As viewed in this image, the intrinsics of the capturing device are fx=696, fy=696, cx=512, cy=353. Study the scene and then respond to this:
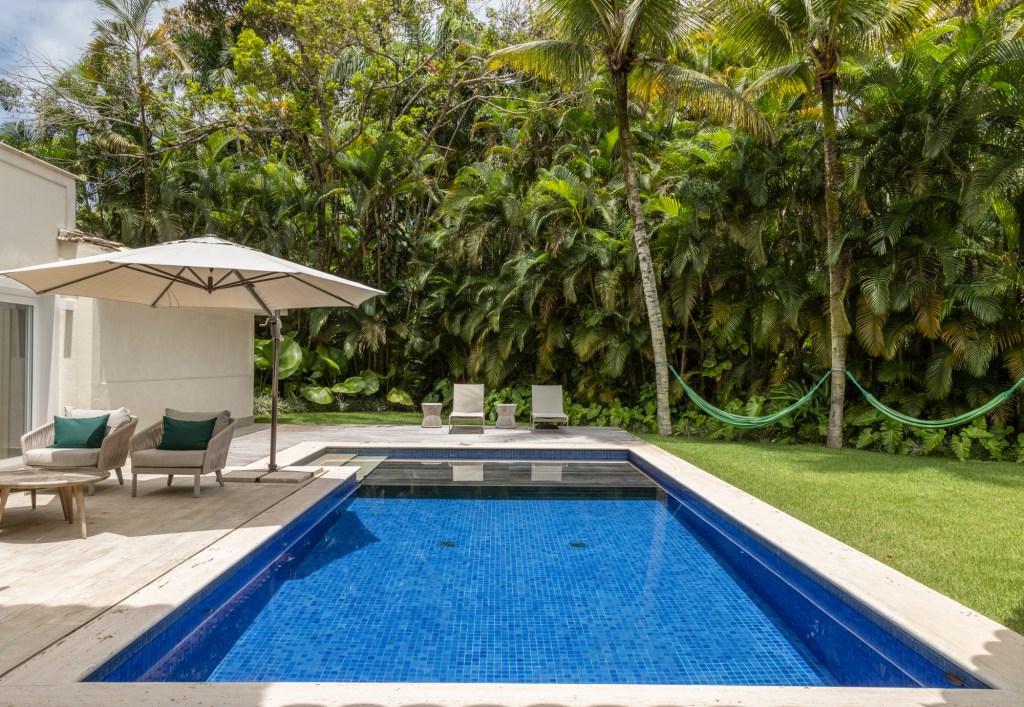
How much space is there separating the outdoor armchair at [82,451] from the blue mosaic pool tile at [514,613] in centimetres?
230

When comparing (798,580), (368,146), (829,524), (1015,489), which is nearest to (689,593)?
(798,580)

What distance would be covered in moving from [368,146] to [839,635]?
1593 centimetres

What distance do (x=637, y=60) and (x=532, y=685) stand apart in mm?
11474

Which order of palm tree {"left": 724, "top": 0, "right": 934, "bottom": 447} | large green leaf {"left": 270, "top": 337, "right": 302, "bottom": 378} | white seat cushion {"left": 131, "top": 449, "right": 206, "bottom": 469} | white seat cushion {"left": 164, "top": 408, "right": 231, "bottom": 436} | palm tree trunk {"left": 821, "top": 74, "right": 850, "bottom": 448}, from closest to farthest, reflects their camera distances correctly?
white seat cushion {"left": 131, "top": 449, "right": 206, "bottom": 469}
white seat cushion {"left": 164, "top": 408, "right": 231, "bottom": 436}
palm tree {"left": 724, "top": 0, "right": 934, "bottom": 447}
palm tree trunk {"left": 821, "top": 74, "right": 850, "bottom": 448}
large green leaf {"left": 270, "top": 337, "right": 302, "bottom": 378}

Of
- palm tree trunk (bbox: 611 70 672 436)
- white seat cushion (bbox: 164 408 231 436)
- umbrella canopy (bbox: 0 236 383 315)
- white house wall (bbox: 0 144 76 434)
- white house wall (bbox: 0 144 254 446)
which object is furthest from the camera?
palm tree trunk (bbox: 611 70 672 436)

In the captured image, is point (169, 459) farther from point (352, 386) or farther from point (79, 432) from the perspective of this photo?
point (352, 386)

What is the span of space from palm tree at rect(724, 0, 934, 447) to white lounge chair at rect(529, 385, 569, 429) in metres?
4.70

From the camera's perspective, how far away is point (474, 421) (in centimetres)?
1469

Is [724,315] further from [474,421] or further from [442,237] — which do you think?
[442,237]

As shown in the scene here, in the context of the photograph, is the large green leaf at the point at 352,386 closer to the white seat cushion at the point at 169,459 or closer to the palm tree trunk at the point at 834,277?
the white seat cushion at the point at 169,459

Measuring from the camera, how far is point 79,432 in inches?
271

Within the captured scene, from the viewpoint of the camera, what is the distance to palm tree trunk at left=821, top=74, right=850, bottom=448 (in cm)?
1090

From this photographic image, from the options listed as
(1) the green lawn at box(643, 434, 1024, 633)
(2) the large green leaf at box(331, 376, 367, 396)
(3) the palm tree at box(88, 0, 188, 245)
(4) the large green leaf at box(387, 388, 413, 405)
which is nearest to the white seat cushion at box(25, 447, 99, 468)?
(1) the green lawn at box(643, 434, 1024, 633)

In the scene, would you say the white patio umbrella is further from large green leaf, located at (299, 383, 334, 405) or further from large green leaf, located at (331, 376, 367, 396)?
large green leaf, located at (331, 376, 367, 396)
